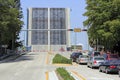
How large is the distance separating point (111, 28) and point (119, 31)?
6.58 ft

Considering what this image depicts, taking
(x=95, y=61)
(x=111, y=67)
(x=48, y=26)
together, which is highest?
(x=48, y=26)

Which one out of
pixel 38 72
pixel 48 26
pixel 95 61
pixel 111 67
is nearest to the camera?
pixel 111 67

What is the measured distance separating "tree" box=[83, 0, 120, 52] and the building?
61.1 meters

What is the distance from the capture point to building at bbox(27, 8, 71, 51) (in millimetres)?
122562

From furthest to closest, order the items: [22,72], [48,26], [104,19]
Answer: [48,26] < [104,19] < [22,72]

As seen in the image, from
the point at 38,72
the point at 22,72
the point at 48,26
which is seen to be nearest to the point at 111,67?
the point at 38,72

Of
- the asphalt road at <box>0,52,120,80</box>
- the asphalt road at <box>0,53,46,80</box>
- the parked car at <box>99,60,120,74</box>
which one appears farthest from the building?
the parked car at <box>99,60,120,74</box>

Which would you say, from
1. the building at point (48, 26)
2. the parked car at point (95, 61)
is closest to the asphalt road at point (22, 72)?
the parked car at point (95, 61)

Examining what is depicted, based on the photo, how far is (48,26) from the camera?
122375mm

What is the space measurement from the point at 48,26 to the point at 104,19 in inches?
2683

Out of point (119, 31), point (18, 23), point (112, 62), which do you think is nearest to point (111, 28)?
point (119, 31)

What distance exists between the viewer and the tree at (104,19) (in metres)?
52.3

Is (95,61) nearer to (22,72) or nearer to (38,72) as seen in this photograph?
(38,72)

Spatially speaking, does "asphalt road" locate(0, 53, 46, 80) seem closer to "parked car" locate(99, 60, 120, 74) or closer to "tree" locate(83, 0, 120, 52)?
"parked car" locate(99, 60, 120, 74)
